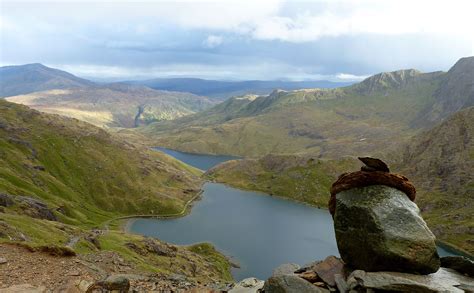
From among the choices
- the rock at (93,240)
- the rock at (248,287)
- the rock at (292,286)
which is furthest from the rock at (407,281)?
the rock at (93,240)

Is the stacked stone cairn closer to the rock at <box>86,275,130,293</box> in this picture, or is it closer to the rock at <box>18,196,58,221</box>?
the rock at <box>86,275,130,293</box>

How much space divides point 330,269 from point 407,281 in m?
6.24

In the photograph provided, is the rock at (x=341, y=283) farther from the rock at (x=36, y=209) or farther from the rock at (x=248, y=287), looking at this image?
the rock at (x=36, y=209)

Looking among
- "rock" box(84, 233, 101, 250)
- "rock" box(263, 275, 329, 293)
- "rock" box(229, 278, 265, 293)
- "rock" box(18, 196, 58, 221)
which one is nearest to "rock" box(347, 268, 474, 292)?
"rock" box(263, 275, 329, 293)

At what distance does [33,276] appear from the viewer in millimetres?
33094

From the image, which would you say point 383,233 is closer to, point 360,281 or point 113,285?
point 360,281

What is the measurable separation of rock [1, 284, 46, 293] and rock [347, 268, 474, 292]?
23.1 metres

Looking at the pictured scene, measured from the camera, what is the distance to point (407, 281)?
83.4 ft

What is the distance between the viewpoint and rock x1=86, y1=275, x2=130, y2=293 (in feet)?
99.1

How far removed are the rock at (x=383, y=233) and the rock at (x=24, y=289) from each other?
23.5 metres

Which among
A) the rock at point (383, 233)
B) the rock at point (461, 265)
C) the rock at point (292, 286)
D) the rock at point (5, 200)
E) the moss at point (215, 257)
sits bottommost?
the moss at point (215, 257)

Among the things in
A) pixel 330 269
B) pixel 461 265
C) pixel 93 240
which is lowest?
pixel 93 240

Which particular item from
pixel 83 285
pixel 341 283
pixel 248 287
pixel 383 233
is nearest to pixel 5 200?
pixel 83 285

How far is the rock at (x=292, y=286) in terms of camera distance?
27656 mm
